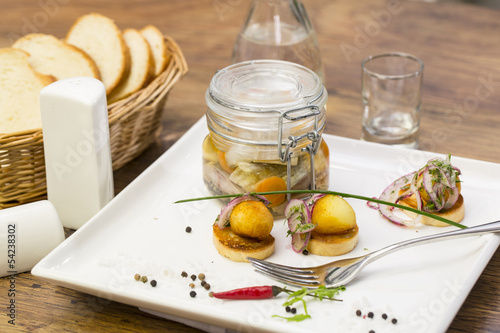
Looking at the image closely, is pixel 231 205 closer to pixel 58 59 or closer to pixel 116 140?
pixel 116 140

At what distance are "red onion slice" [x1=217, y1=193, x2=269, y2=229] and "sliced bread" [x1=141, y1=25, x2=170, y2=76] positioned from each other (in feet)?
2.47

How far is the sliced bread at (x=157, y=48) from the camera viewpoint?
215 centimetres

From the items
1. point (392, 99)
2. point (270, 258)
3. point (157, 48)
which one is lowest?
point (270, 258)

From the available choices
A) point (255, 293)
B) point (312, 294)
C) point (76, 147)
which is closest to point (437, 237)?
point (312, 294)

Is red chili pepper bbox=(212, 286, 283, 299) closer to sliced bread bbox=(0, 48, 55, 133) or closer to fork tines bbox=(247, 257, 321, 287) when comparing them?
fork tines bbox=(247, 257, 321, 287)

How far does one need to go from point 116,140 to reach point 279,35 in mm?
627

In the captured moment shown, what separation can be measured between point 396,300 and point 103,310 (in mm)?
633

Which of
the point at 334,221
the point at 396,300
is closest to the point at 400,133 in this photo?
the point at 334,221

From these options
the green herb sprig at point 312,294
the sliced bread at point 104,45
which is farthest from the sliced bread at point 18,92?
the green herb sprig at point 312,294

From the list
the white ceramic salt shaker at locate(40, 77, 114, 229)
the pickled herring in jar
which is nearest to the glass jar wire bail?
the pickled herring in jar

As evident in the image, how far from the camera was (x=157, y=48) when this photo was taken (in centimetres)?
222

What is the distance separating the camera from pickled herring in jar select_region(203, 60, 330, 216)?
158 centimetres

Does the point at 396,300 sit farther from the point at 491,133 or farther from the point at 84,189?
Result: the point at 491,133

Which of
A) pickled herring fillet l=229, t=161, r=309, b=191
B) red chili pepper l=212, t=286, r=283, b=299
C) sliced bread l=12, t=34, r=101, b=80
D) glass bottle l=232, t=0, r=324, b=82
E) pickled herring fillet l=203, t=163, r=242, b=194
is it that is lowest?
red chili pepper l=212, t=286, r=283, b=299
